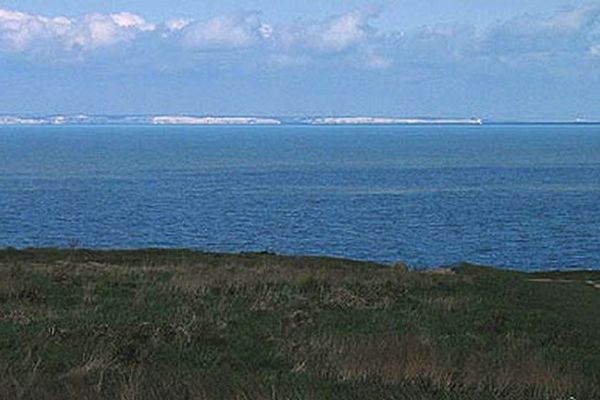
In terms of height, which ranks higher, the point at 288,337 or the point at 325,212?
the point at 288,337

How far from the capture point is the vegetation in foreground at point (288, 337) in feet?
29.5

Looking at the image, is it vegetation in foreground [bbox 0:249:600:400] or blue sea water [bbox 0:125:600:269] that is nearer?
vegetation in foreground [bbox 0:249:600:400]

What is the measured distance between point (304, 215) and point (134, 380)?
74441mm

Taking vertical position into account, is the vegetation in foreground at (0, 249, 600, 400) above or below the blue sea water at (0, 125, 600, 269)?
above

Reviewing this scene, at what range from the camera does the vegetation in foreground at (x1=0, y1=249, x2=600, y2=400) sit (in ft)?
29.5

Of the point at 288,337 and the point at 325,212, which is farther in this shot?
the point at 325,212

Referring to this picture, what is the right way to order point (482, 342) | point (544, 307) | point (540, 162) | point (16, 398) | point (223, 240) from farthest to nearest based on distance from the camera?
point (540, 162) < point (223, 240) < point (544, 307) < point (482, 342) < point (16, 398)

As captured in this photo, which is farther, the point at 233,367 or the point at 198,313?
the point at 198,313

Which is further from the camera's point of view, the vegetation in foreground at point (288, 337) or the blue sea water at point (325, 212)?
the blue sea water at point (325, 212)

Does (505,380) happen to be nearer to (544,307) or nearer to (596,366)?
(596,366)

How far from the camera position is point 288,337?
14594 millimetres

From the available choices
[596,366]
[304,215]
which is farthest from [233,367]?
[304,215]

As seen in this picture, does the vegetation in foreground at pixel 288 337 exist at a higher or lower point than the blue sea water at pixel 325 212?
higher

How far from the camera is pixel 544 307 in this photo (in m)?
22.7
